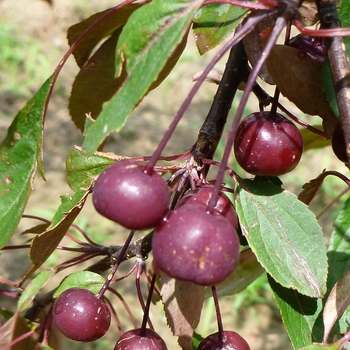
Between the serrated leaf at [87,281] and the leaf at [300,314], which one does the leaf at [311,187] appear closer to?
the leaf at [300,314]

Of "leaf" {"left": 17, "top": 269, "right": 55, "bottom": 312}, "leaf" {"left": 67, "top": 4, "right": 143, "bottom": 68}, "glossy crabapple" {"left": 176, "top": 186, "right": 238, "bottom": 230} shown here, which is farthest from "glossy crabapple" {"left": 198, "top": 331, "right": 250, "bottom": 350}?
"leaf" {"left": 67, "top": 4, "right": 143, "bottom": 68}

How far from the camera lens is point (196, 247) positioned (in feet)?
1.77

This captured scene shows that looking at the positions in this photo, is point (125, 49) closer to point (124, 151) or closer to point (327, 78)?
point (327, 78)

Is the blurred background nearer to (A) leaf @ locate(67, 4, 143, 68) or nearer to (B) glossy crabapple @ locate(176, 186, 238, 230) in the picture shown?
(A) leaf @ locate(67, 4, 143, 68)

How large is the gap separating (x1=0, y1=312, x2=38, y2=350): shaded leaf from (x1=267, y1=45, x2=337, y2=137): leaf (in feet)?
2.05

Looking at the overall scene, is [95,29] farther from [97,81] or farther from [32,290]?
[32,290]

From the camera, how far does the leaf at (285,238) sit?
2.36 ft

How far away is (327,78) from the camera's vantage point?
71 centimetres

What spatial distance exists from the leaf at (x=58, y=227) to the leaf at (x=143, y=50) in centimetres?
17

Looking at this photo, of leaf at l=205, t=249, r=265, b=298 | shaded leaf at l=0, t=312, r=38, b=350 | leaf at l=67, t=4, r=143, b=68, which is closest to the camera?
leaf at l=67, t=4, r=143, b=68

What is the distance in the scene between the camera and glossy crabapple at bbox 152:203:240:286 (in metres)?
0.54

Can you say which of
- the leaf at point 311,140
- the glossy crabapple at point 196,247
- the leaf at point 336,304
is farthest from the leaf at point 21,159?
the leaf at point 311,140

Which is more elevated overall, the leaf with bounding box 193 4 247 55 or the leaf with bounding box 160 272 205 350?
the leaf with bounding box 193 4 247 55

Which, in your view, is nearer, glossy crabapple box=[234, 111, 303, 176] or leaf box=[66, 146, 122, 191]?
glossy crabapple box=[234, 111, 303, 176]
